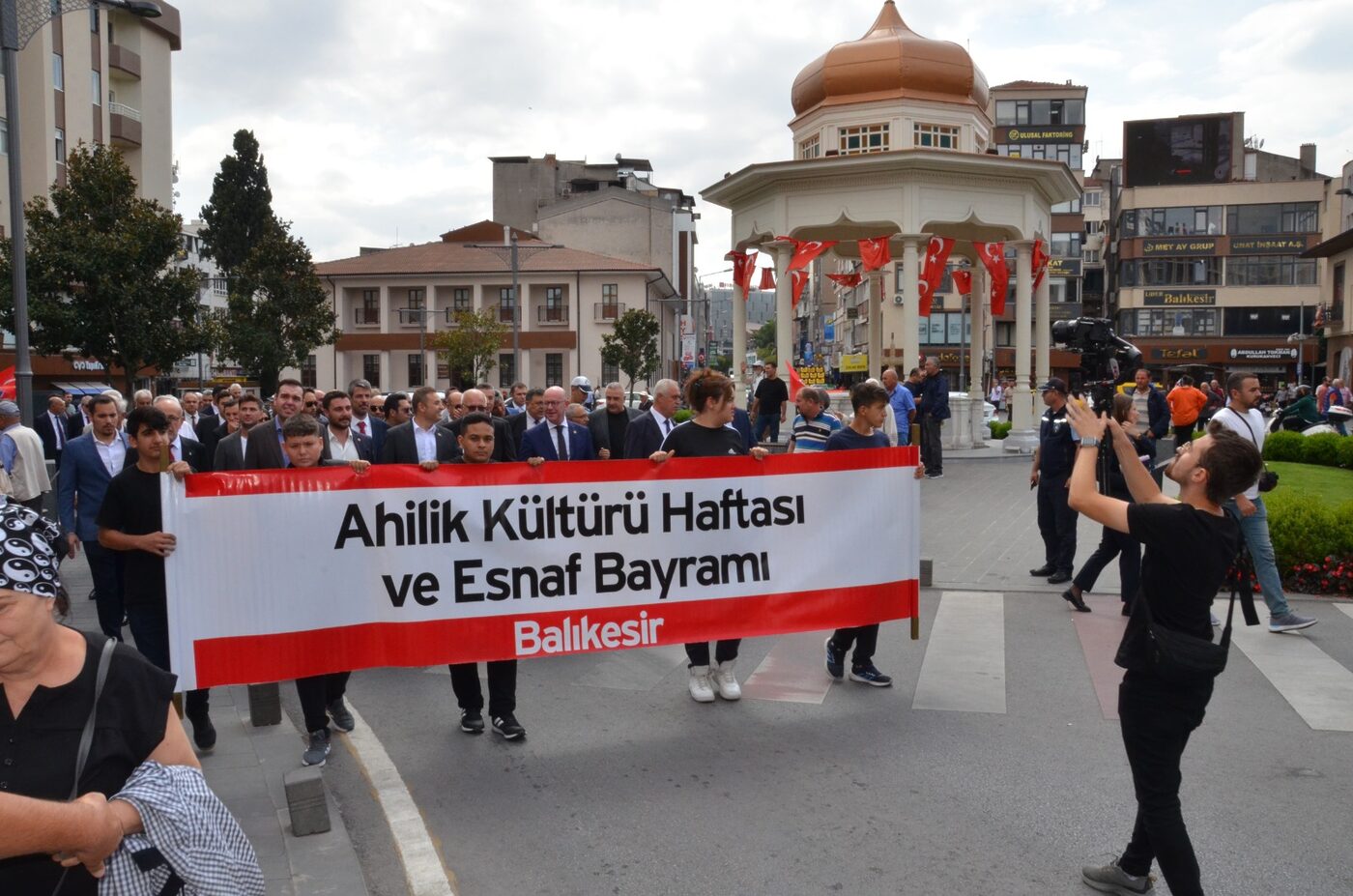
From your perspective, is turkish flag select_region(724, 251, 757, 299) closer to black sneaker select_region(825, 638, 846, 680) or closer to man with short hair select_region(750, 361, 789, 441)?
man with short hair select_region(750, 361, 789, 441)

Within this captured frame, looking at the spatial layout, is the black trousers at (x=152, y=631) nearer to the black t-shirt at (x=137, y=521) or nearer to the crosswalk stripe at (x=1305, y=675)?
the black t-shirt at (x=137, y=521)

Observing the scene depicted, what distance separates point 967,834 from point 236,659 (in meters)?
3.63

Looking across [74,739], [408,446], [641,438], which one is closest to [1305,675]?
[641,438]

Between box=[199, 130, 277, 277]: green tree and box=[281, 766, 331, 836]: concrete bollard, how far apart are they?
65.6 m

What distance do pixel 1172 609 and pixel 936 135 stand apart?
26.7m

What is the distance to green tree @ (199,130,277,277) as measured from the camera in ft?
214

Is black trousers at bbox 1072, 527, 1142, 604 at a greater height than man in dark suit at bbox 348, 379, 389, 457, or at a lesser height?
lesser

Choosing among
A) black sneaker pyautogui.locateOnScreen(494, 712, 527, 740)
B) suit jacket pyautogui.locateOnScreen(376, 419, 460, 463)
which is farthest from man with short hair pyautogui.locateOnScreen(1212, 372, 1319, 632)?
suit jacket pyautogui.locateOnScreen(376, 419, 460, 463)

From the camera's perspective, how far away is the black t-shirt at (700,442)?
6.92m

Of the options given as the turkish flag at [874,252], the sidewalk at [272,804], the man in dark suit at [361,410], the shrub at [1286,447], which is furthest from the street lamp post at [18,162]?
the shrub at [1286,447]

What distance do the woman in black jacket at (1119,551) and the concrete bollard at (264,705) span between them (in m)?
5.96

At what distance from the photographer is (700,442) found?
6953mm

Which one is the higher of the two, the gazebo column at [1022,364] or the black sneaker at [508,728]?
the gazebo column at [1022,364]

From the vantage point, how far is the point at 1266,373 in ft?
232
